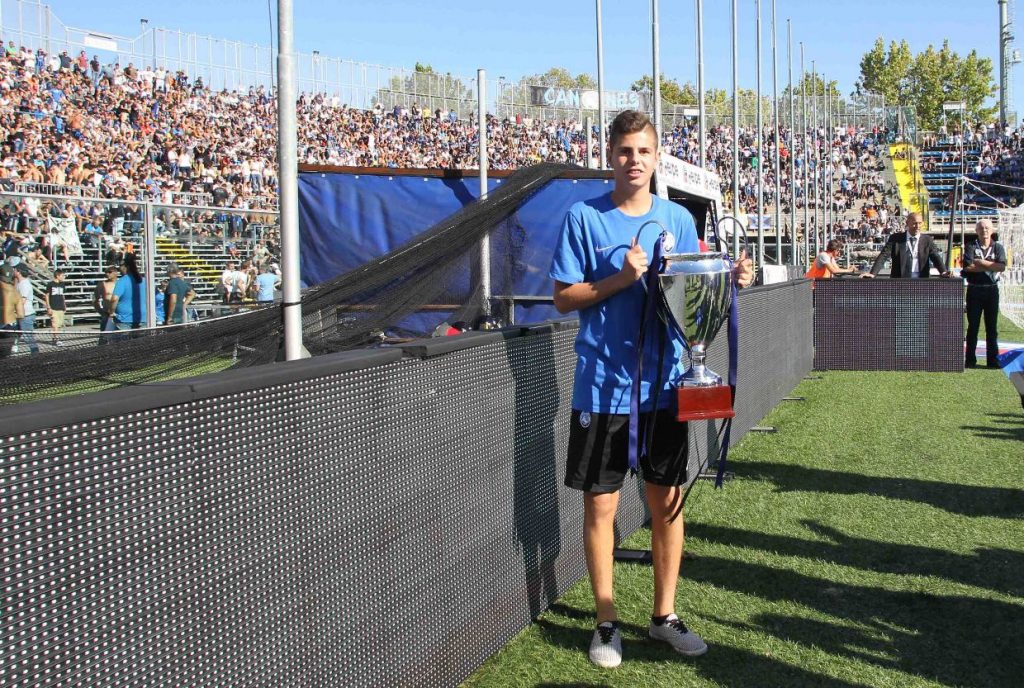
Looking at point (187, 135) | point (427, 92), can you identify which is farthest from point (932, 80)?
point (187, 135)

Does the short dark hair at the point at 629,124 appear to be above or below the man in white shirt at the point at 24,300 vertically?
above

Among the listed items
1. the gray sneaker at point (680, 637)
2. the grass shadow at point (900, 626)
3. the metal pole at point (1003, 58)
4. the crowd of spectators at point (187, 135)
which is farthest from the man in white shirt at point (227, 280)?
the metal pole at point (1003, 58)

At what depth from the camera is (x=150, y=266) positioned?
503 inches

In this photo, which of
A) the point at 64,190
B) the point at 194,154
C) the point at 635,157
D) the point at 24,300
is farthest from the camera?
the point at 194,154

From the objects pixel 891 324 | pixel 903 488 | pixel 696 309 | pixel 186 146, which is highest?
pixel 186 146

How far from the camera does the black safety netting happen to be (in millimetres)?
4508

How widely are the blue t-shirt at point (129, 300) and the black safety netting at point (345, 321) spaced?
4.86 m

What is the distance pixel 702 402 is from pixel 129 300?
33.5ft

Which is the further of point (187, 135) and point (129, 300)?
point (187, 135)

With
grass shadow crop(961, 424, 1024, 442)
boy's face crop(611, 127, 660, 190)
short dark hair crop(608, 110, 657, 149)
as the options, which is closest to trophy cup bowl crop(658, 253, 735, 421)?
boy's face crop(611, 127, 660, 190)

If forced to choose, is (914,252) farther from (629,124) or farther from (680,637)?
(629,124)

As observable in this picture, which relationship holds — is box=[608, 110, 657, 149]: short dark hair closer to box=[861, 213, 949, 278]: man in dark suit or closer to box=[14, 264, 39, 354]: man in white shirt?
box=[14, 264, 39, 354]: man in white shirt

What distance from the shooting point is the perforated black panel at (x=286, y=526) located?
205cm

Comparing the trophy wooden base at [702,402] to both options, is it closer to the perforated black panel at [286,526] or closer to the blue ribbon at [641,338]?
the blue ribbon at [641,338]
